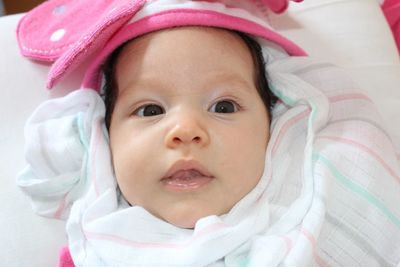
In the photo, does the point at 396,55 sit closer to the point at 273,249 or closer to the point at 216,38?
the point at 216,38

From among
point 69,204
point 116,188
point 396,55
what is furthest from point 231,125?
point 396,55

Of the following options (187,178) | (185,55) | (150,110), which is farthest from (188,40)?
→ (187,178)

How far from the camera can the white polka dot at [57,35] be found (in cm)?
113

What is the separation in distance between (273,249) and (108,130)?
0.40m

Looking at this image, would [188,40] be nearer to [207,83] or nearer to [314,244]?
[207,83]

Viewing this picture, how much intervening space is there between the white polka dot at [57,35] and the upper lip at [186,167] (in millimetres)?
437

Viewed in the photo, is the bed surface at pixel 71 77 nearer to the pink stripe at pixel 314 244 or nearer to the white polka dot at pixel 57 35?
the white polka dot at pixel 57 35

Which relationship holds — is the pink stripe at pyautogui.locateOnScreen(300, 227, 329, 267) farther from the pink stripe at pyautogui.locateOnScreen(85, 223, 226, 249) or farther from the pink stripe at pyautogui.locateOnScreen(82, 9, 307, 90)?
the pink stripe at pyautogui.locateOnScreen(82, 9, 307, 90)

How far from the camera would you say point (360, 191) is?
0.92 metres

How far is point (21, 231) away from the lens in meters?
0.99

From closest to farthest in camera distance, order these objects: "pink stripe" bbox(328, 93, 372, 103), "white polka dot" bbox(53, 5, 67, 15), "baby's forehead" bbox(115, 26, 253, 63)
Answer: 1. "baby's forehead" bbox(115, 26, 253, 63)
2. "pink stripe" bbox(328, 93, 372, 103)
3. "white polka dot" bbox(53, 5, 67, 15)

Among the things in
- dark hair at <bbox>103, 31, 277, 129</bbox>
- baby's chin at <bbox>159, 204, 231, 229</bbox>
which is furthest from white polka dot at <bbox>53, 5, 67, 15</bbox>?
baby's chin at <bbox>159, 204, 231, 229</bbox>

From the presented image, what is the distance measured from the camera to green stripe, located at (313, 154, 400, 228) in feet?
2.98

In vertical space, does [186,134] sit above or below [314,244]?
above
